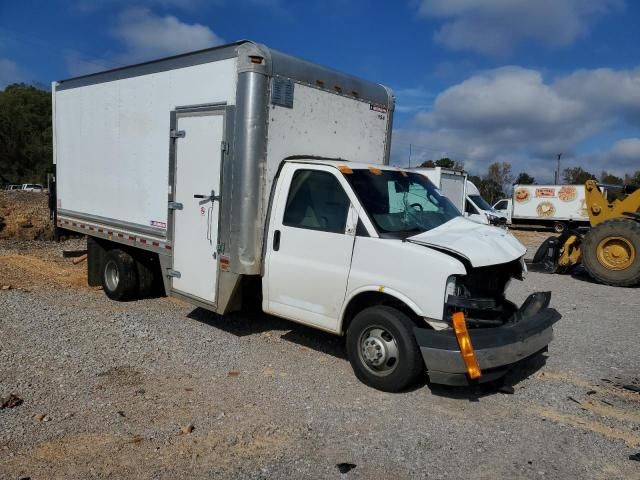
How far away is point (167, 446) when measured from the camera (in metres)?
3.92

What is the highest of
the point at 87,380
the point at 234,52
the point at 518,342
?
the point at 234,52

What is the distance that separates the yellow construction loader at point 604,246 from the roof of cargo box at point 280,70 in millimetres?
7381

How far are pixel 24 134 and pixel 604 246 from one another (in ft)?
185

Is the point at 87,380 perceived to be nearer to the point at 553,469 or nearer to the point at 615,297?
the point at 553,469

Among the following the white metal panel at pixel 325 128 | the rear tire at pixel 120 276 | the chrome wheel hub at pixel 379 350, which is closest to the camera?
the chrome wheel hub at pixel 379 350

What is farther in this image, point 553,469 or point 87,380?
point 87,380

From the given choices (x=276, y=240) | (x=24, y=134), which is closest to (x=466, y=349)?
(x=276, y=240)

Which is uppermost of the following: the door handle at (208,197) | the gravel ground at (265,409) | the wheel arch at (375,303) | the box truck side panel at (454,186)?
the box truck side panel at (454,186)

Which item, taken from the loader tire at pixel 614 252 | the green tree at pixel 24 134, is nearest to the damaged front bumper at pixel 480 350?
the loader tire at pixel 614 252

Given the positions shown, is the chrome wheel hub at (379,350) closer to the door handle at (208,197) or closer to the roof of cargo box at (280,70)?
the door handle at (208,197)

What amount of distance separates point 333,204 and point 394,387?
6.18 feet

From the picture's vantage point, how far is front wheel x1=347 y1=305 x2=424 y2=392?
15.7 feet

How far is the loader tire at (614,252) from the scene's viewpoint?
11.6 m

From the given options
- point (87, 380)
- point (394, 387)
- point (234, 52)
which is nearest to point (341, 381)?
point (394, 387)
